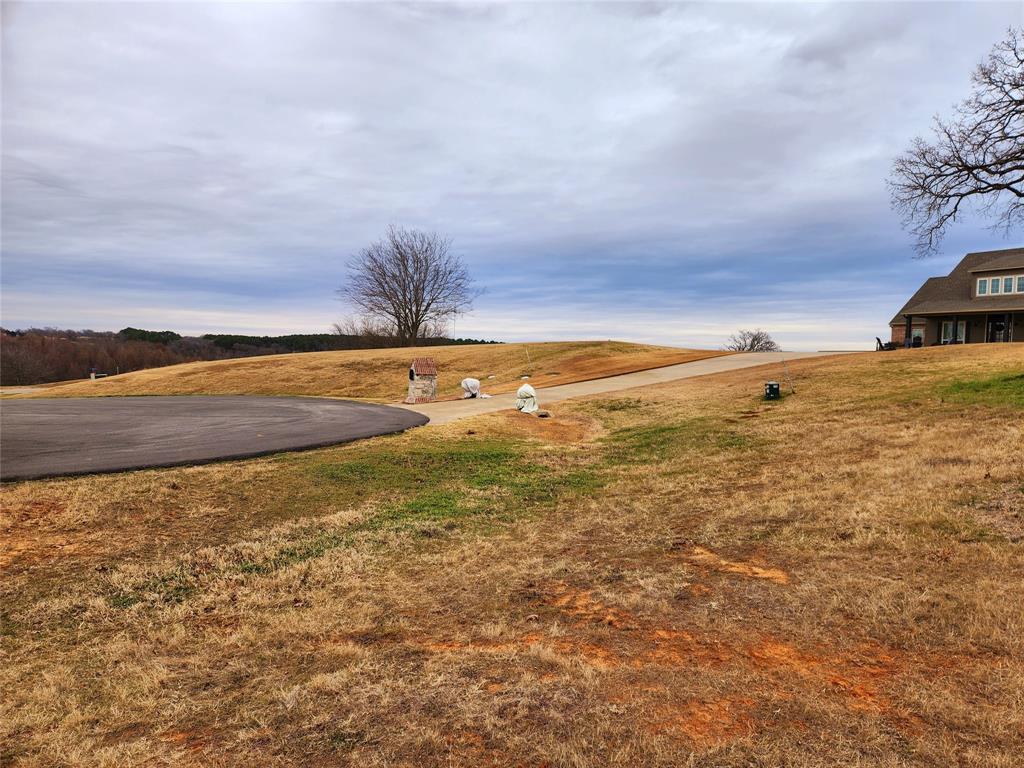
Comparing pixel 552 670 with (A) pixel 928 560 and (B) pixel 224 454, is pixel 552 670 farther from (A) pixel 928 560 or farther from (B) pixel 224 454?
(B) pixel 224 454

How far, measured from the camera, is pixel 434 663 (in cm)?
340

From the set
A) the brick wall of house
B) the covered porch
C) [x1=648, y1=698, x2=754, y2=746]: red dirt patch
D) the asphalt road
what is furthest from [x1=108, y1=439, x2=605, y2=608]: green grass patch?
the brick wall of house

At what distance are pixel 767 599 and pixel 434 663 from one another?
2631 mm

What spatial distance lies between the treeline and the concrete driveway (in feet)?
100

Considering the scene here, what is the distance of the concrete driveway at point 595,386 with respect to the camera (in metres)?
17.4

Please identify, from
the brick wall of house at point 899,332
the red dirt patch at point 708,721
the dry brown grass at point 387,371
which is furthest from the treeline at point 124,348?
the red dirt patch at point 708,721

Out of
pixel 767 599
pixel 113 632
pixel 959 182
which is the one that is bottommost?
pixel 113 632

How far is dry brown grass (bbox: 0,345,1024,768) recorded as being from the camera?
8.73ft

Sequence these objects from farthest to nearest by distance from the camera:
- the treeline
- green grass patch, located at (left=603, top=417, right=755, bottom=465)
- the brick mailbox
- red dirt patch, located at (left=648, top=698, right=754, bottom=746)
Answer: the treeline < the brick mailbox < green grass patch, located at (left=603, top=417, right=755, bottom=465) < red dirt patch, located at (left=648, top=698, right=754, bottom=746)

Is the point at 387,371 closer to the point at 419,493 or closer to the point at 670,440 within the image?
the point at 670,440

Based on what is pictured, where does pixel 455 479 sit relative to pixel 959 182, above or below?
below

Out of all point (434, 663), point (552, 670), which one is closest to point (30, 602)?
point (434, 663)

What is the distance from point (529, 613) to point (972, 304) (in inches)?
1404

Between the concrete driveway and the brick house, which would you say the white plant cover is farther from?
the brick house
